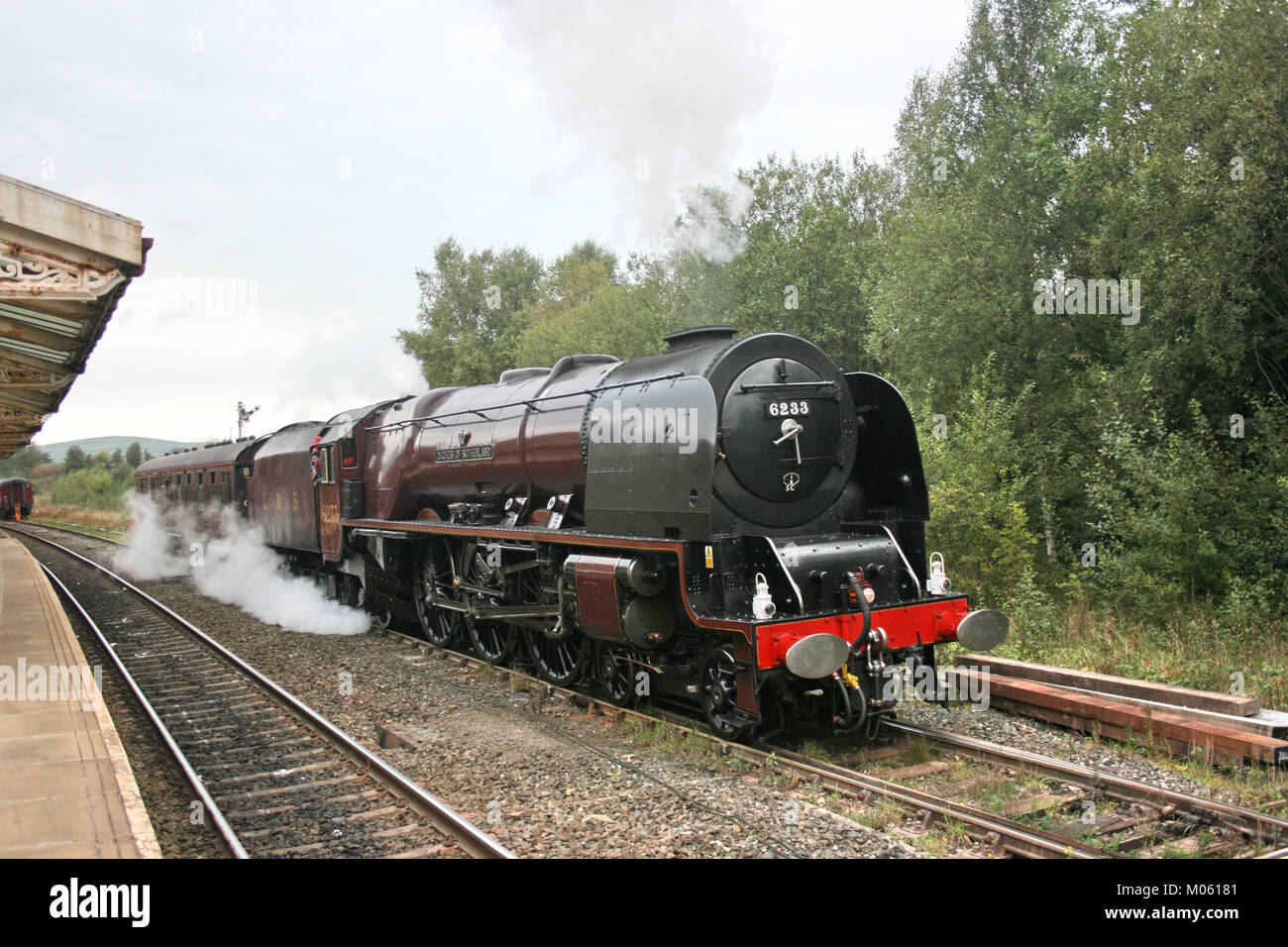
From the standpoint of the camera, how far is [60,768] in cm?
610

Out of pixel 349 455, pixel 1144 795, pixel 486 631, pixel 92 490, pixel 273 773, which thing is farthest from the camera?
pixel 92 490

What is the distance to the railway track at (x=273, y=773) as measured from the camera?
5.07m

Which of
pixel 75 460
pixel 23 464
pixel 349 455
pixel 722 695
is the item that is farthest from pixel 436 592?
pixel 23 464

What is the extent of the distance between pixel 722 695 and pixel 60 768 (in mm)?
4683

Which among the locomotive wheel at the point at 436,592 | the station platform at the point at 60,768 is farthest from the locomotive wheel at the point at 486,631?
the station platform at the point at 60,768

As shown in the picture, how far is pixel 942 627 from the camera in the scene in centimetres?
674

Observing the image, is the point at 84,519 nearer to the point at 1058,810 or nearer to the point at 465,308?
the point at 465,308

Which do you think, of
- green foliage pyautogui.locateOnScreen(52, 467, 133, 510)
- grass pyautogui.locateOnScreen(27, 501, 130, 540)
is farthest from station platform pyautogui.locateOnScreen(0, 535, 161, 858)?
green foliage pyautogui.locateOnScreen(52, 467, 133, 510)

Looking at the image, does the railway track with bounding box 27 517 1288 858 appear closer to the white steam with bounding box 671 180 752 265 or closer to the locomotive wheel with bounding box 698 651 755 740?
the locomotive wheel with bounding box 698 651 755 740

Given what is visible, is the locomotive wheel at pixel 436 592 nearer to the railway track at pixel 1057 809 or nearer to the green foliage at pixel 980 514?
the railway track at pixel 1057 809

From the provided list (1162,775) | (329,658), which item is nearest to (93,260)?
(329,658)

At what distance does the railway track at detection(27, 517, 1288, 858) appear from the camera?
4500mm

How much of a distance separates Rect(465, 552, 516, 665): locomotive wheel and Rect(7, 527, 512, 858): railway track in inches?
88.6

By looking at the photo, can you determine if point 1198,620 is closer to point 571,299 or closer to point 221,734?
point 221,734
